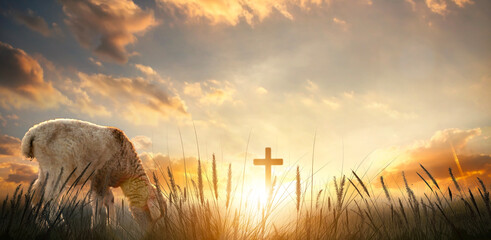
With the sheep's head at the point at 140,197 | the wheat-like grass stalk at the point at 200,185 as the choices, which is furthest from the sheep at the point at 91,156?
the wheat-like grass stalk at the point at 200,185

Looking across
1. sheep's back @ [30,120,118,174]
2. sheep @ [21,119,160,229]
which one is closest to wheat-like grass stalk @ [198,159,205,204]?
sheep @ [21,119,160,229]

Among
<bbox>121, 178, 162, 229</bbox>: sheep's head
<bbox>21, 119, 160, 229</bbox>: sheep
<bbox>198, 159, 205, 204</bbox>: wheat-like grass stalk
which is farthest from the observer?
<bbox>21, 119, 160, 229</bbox>: sheep

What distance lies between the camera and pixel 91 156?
753cm

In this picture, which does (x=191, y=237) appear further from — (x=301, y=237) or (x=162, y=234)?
(x=301, y=237)

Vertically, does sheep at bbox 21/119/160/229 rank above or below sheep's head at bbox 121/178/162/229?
above

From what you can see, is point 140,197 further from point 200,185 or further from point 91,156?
point 200,185

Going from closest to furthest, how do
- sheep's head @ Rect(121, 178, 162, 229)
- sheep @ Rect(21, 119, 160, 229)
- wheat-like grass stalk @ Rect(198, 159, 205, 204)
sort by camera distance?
wheat-like grass stalk @ Rect(198, 159, 205, 204) → sheep's head @ Rect(121, 178, 162, 229) → sheep @ Rect(21, 119, 160, 229)

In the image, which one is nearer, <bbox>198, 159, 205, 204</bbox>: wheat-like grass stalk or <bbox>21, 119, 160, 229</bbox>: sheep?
<bbox>198, 159, 205, 204</bbox>: wheat-like grass stalk

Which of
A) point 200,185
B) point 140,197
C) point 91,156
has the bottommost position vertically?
point 140,197

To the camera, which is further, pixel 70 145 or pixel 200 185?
pixel 70 145

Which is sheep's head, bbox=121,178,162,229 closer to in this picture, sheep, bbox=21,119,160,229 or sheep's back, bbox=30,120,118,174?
sheep, bbox=21,119,160,229

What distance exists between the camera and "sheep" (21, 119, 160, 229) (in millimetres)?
6980

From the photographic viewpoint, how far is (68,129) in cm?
743

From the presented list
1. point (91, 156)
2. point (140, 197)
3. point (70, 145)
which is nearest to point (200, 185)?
point (140, 197)
